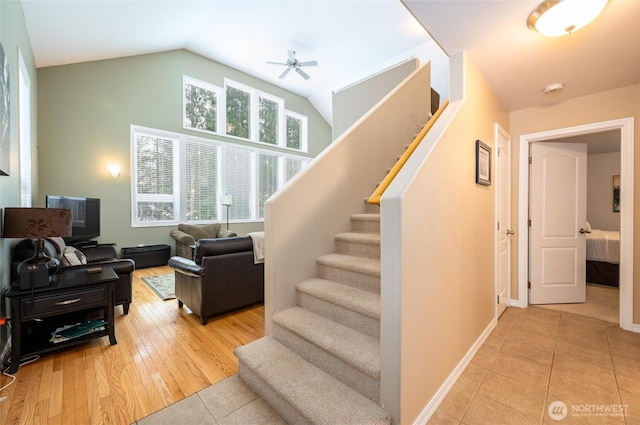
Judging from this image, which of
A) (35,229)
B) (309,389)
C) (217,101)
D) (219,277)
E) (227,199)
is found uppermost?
(217,101)

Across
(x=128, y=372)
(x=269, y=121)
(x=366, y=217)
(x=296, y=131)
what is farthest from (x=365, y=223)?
(x=296, y=131)

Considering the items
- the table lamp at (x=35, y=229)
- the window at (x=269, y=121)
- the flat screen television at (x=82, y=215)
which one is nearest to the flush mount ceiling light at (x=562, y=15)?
the table lamp at (x=35, y=229)

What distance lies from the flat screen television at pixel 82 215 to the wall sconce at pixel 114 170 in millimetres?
725

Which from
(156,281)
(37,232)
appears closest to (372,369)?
(37,232)

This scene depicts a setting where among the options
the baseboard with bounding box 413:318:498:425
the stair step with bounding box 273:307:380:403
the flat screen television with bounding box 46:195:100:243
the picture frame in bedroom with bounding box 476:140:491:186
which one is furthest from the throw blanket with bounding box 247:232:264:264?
the flat screen television with bounding box 46:195:100:243

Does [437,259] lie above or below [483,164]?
below

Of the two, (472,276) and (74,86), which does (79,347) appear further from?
(74,86)

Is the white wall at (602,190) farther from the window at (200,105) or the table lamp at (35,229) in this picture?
the table lamp at (35,229)

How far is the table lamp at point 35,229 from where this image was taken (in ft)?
6.35

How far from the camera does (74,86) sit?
16.1ft

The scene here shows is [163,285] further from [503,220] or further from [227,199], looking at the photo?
[503,220]

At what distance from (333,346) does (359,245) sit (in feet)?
3.05

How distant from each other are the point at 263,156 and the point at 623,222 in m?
7.05

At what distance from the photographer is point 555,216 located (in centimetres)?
329
